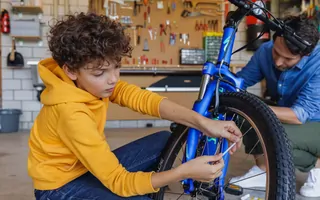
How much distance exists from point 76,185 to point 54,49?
0.48 m

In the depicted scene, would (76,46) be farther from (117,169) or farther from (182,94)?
(182,94)

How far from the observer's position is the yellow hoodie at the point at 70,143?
1.03 metres

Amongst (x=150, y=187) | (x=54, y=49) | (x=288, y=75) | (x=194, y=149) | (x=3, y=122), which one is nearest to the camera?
(x=150, y=187)

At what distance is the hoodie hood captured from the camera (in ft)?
3.50

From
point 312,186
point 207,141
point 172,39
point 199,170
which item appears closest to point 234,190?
point 312,186

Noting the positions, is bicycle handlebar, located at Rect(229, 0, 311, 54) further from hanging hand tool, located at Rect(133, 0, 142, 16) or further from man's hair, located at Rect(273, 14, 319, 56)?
hanging hand tool, located at Rect(133, 0, 142, 16)

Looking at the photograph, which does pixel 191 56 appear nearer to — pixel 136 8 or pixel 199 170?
pixel 136 8

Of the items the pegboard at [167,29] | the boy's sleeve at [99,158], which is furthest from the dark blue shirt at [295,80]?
the pegboard at [167,29]

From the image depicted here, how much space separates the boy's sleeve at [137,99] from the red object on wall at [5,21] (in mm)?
3493

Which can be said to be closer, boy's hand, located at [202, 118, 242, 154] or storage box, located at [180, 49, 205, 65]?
boy's hand, located at [202, 118, 242, 154]

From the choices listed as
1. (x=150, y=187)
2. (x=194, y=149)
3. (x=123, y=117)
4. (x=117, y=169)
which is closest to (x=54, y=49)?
(x=117, y=169)

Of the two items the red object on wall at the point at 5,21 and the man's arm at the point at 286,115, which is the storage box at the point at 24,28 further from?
the man's arm at the point at 286,115

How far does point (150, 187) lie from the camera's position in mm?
1015

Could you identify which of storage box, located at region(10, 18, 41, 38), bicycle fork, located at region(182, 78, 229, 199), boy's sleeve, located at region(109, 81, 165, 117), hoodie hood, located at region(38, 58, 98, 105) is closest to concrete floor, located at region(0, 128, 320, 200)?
bicycle fork, located at region(182, 78, 229, 199)
